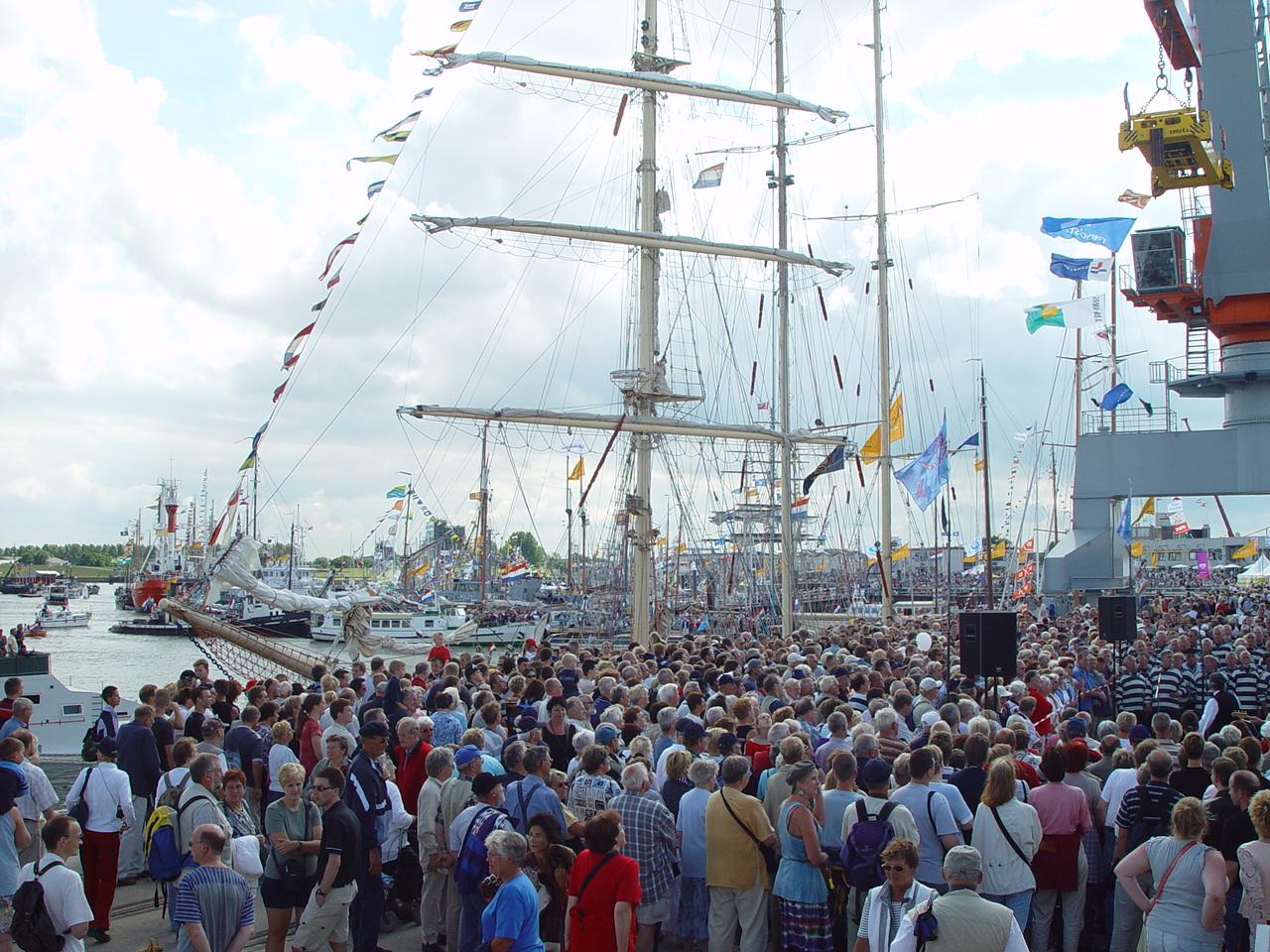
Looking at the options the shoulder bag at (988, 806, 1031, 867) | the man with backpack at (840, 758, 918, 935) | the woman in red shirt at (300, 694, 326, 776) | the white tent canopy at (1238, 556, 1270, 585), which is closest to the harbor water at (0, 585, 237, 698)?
the woman in red shirt at (300, 694, 326, 776)

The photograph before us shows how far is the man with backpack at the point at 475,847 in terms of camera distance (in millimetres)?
6680

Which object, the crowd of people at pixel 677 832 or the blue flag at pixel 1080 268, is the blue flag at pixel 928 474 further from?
the crowd of people at pixel 677 832

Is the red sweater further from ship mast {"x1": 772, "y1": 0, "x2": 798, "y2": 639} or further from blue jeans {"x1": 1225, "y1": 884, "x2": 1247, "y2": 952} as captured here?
ship mast {"x1": 772, "y1": 0, "x2": 798, "y2": 639}

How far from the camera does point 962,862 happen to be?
189 inches

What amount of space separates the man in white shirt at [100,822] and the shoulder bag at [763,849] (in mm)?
4593

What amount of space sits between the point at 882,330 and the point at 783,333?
10.6 feet

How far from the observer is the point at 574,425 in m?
32.7

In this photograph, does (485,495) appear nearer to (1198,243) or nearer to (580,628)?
(580,628)

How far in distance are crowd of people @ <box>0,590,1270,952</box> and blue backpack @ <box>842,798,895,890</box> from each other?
0.02 m

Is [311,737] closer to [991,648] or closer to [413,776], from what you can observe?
[413,776]

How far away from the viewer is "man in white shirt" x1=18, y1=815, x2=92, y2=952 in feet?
19.4

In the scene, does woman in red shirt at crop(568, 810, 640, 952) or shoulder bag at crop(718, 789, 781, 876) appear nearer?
woman in red shirt at crop(568, 810, 640, 952)

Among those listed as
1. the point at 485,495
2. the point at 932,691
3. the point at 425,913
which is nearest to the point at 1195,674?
the point at 932,691

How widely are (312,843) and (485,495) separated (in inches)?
2183
